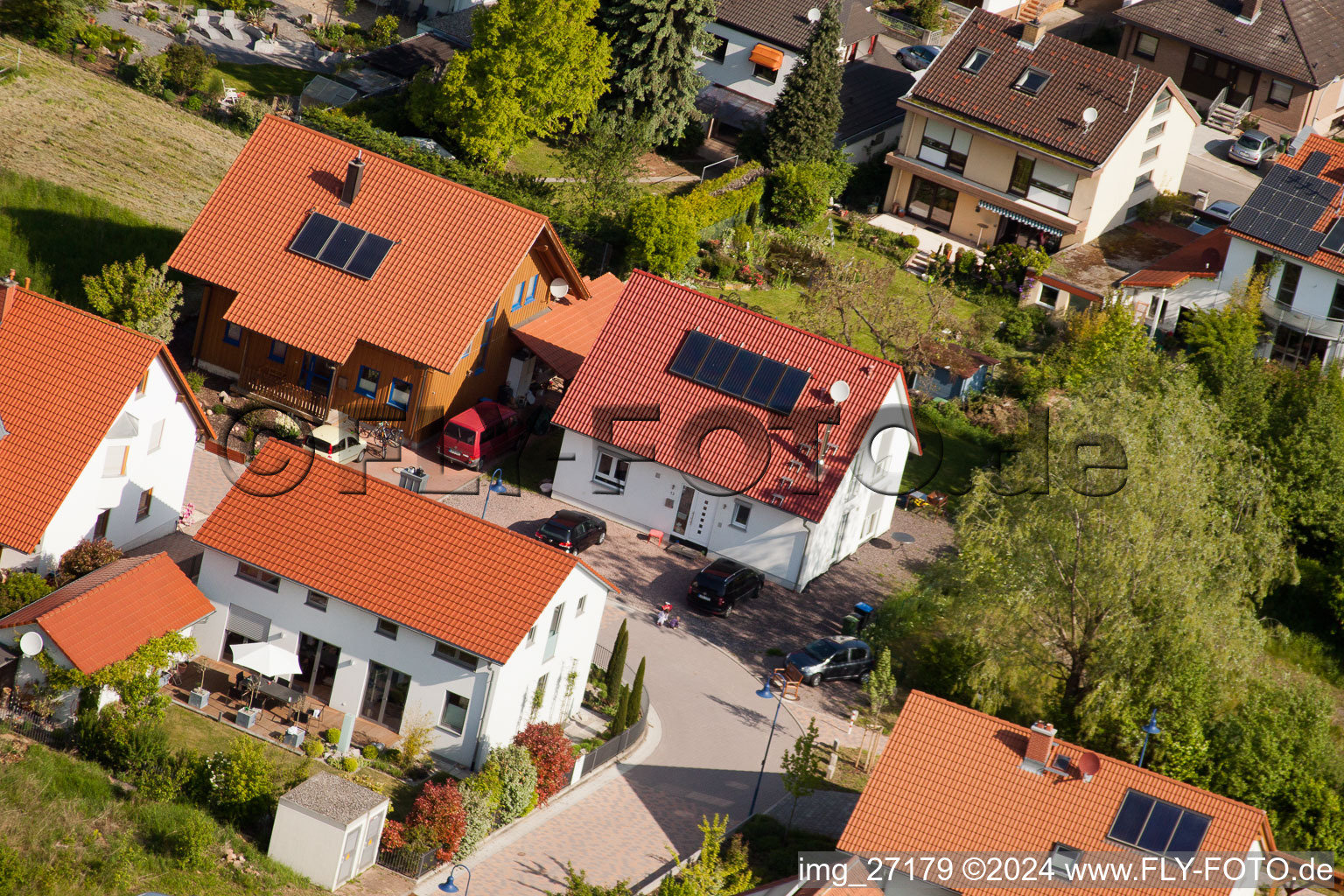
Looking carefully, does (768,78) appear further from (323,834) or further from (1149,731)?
(323,834)

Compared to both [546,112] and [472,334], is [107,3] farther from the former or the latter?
[472,334]

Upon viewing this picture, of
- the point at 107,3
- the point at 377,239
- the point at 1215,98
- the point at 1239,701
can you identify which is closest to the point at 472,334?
the point at 377,239

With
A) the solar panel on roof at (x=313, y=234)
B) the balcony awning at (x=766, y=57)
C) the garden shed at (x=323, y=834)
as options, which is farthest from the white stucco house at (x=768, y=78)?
the garden shed at (x=323, y=834)

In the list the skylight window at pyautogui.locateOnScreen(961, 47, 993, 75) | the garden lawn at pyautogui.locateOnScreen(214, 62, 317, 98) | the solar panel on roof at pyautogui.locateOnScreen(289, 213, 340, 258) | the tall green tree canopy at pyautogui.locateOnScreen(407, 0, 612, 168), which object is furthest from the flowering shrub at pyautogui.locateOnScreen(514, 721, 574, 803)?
the skylight window at pyautogui.locateOnScreen(961, 47, 993, 75)

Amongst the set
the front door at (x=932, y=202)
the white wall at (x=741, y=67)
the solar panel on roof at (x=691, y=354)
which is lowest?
the solar panel on roof at (x=691, y=354)

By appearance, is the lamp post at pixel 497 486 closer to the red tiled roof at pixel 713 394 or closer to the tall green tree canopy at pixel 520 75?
the red tiled roof at pixel 713 394

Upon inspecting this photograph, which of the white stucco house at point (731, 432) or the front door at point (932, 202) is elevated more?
the front door at point (932, 202)

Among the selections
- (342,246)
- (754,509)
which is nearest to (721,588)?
(754,509)
